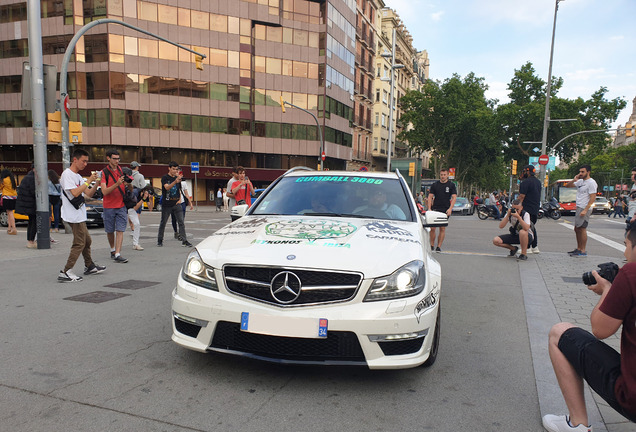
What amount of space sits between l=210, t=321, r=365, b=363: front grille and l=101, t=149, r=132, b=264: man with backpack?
5045 mm

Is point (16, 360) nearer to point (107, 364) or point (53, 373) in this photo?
point (53, 373)

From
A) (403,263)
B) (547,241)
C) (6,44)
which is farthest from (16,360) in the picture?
(6,44)

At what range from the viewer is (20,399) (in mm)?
2725

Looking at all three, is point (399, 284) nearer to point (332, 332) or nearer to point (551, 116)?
point (332, 332)

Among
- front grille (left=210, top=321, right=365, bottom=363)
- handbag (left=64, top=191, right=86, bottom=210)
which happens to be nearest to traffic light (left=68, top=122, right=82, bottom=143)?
handbag (left=64, top=191, right=86, bottom=210)

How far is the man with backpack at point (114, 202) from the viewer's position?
23.7 ft

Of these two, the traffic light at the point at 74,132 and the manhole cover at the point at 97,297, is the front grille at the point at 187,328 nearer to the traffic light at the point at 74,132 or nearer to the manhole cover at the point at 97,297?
the manhole cover at the point at 97,297

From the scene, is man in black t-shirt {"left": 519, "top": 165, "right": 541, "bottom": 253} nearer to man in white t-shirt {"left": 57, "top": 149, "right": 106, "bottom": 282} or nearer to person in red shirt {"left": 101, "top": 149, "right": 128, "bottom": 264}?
person in red shirt {"left": 101, "top": 149, "right": 128, "bottom": 264}

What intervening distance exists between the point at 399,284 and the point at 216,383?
4.59 feet

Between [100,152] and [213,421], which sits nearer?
[213,421]

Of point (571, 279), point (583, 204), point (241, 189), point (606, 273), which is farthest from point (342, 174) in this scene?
point (583, 204)

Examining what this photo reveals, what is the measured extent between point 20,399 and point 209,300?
4.12 ft

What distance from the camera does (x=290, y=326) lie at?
9.00ft

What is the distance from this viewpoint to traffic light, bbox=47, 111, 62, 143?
35.8 feet
